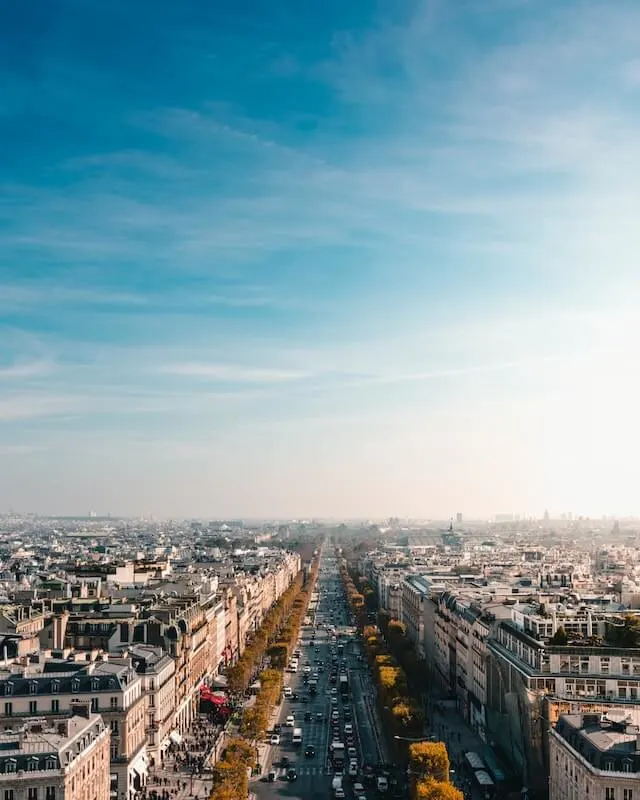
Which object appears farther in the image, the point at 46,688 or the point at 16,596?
the point at 16,596

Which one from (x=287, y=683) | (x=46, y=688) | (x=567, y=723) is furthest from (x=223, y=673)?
(x=567, y=723)

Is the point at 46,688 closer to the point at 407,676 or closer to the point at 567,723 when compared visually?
the point at 567,723

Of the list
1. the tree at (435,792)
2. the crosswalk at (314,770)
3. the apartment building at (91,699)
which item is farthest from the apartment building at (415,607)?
the tree at (435,792)

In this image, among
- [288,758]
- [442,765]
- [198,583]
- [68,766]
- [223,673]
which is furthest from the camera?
[198,583]

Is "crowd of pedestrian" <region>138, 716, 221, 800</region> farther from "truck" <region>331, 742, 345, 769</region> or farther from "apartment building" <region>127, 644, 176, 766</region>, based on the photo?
"truck" <region>331, 742, 345, 769</region>

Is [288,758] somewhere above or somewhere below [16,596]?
below

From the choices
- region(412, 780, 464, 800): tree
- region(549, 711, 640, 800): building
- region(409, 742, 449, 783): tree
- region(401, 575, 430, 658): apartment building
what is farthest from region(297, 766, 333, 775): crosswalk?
region(401, 575, 430, 658): apartment building

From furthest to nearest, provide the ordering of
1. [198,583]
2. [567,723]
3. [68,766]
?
[198,583], [567,723], [68,766]
